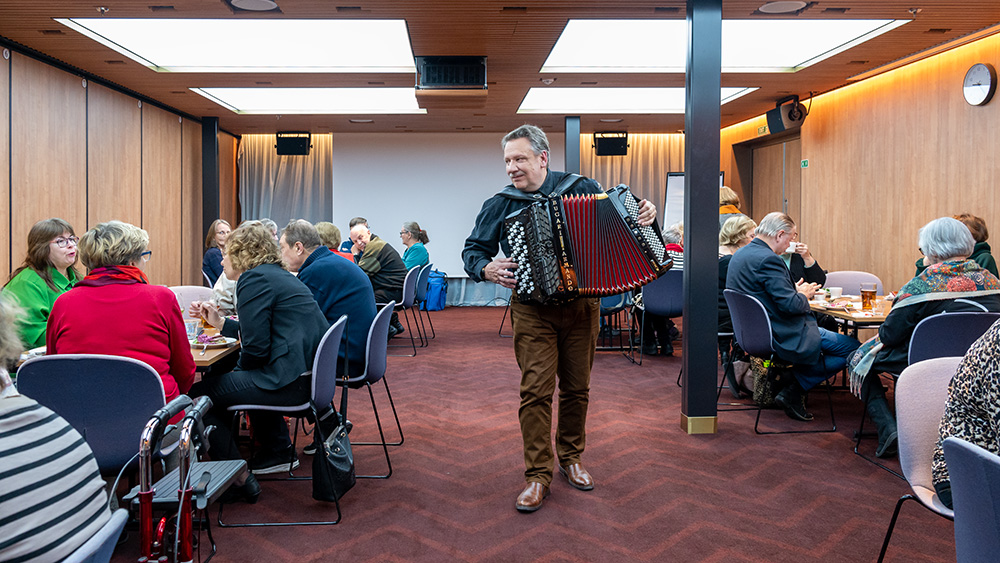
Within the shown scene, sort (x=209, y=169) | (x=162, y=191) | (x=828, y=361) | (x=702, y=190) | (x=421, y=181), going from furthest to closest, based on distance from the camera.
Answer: (x=421, y=181) → (x=209, y=169) → (x=162, y=191) → (x=828, y=361) → (x=702, y=190)

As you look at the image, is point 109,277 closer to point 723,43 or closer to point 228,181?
point 723,43

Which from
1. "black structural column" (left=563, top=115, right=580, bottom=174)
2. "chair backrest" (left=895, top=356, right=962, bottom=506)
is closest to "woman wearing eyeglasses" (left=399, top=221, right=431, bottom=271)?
"black structural column" (left=563, top=115, right=580, bottom=174)

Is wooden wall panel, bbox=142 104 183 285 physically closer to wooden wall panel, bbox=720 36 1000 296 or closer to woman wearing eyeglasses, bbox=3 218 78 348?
woman wearing eyeglasses, bbox=3 218 78 348

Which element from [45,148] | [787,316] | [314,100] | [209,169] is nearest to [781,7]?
[787,316]

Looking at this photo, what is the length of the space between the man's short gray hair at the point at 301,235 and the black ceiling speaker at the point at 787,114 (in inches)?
262

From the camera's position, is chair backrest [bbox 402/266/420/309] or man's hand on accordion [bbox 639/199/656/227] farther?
chair backrest [bbox 402/266/420/309]

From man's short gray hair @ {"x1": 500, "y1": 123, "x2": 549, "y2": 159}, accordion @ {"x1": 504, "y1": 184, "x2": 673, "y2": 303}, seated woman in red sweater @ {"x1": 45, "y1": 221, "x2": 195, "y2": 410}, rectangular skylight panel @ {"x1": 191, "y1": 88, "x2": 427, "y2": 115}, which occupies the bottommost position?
seated woman in red sweater @ {"x1": 45, "y1": 221, "x2": 195, "y2": 410}

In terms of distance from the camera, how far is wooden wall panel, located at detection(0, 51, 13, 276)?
214 inches

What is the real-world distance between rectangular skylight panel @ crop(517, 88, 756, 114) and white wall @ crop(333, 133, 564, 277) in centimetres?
195

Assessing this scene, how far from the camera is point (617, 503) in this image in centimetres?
302

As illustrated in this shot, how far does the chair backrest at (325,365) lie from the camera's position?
2832mm

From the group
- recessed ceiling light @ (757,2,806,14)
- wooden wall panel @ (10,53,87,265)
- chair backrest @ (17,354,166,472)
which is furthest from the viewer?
wooden wall panel @ (10,53,87,265)

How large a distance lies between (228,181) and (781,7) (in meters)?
9.12

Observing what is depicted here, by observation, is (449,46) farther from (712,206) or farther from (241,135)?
(241,135)
